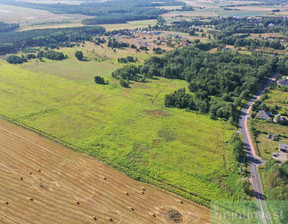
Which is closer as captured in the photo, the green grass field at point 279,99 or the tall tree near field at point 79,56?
the green grass field at point 279,99

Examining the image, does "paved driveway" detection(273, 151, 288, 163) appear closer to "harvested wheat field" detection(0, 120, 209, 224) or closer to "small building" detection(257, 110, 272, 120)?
"small building" detection(257, 110, 272, 120)

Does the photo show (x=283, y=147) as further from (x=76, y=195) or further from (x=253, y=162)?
(x=76, y=195)

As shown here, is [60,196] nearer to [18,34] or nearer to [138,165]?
[138,165]

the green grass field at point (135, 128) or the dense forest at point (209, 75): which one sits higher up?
the dense forest at point (209, 75)

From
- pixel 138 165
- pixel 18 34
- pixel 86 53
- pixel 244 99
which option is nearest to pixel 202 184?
pixel 138 165

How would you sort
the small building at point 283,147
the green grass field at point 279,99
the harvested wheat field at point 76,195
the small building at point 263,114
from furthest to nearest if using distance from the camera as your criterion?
1. the green grass field at point 279,99
2. the small building at point 263,114
3. the small building at point 283,147
4. the harvested wheat field at point 76,195

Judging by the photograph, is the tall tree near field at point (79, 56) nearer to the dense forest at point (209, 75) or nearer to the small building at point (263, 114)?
the dense forest at point (209, 75)

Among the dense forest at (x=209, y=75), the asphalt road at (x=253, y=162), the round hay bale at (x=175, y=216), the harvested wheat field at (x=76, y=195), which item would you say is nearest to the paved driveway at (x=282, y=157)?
the asphalt road at (x=253, y=162)
